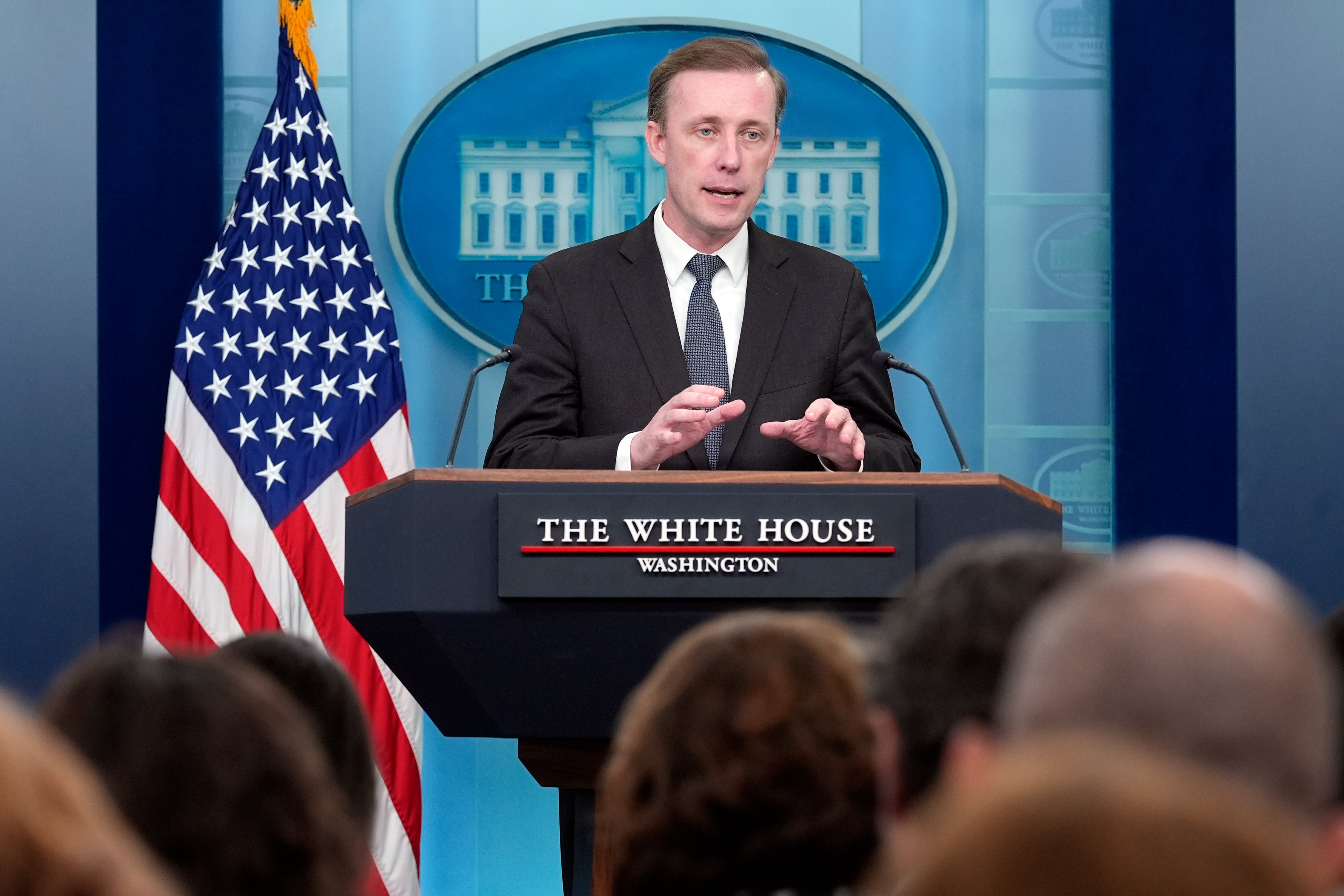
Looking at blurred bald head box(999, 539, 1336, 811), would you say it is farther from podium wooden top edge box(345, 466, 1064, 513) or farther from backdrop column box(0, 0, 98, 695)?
backdrop column box(0, 0, 98, 695)

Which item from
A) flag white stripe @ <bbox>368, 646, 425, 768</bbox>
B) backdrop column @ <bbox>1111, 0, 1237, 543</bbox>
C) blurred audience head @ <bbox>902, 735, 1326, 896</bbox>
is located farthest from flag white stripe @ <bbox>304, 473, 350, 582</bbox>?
blurred audience head @ <bbox>902, 735, 1326, 896</bbox>

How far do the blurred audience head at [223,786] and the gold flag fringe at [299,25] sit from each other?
3.87 meters

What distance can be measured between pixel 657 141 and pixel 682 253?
36 cm

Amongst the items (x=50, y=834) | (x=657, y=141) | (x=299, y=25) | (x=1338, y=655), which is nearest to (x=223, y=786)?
(x=50, y=834)

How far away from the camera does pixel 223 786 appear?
99cm

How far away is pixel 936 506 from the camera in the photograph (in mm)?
2443

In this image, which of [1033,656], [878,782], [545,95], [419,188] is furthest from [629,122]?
[1033,656]

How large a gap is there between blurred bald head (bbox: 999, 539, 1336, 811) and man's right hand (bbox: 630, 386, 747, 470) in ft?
5.70

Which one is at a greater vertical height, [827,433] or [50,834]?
[827,433]

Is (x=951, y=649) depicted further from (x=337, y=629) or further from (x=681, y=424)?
(x=337, y=629)

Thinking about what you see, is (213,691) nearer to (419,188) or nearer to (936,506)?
(936,506)

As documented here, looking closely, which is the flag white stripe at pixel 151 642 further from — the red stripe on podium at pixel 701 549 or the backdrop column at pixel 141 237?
the red stripe on podium at pixel 701 549

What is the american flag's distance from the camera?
4344 mm

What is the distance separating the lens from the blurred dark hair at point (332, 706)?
157 centimetres
